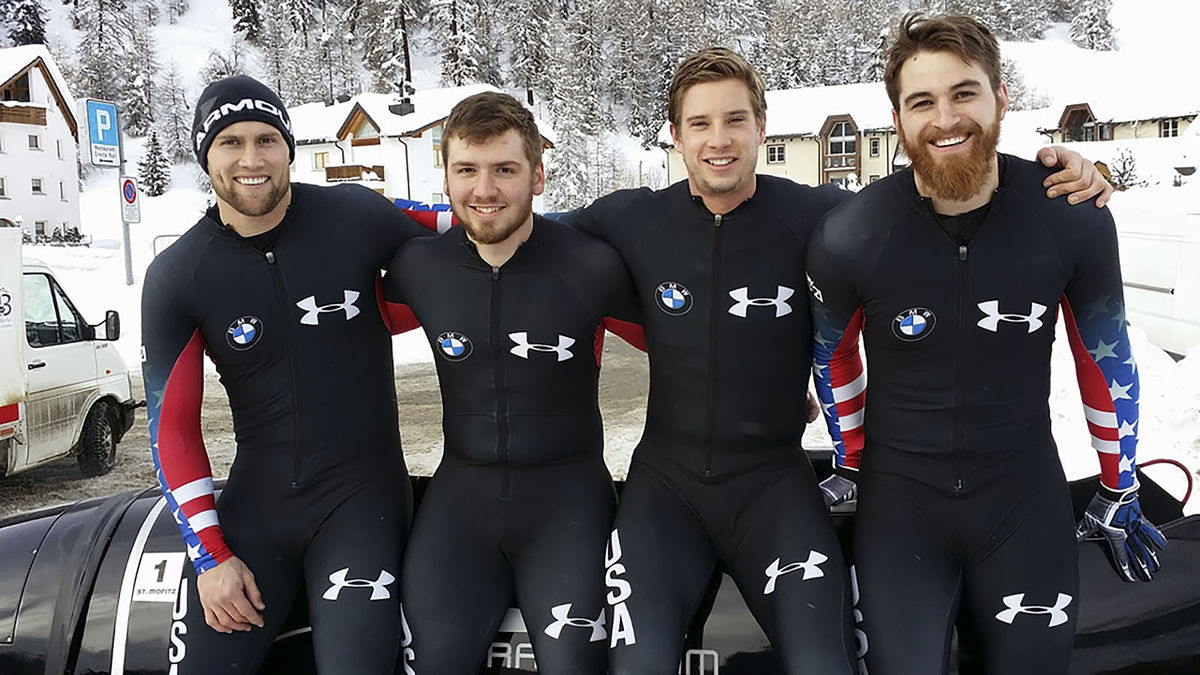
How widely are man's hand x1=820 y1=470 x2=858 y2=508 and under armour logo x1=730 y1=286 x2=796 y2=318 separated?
0.68 m

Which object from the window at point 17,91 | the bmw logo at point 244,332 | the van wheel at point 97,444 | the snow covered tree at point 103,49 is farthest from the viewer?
the snow covered tree at point 103,49

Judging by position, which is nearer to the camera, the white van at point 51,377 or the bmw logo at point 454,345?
the bmw logo at point 454,345

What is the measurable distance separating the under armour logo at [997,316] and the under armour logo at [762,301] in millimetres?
627

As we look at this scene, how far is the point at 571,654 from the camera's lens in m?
2.75

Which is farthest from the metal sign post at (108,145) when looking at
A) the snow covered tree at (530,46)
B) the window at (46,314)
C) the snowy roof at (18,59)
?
the snow covered tree at (530,46)

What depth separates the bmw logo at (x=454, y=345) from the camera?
3191 millimetres

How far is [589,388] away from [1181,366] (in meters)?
5.84

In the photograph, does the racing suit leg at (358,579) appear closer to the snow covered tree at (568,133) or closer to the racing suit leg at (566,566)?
the racing suit leg at (566,566)

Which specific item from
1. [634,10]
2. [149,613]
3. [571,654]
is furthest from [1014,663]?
[634,10]

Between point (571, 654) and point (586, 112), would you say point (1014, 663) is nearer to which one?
point (571, 654)

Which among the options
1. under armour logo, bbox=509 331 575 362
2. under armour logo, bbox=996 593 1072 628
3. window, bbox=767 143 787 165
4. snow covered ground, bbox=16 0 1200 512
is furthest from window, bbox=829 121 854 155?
under armour logo, bbox=996 593 1072 628

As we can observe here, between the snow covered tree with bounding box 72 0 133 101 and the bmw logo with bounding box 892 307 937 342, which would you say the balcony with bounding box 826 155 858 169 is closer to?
the bmw logo with bounding box 892 307 937 342

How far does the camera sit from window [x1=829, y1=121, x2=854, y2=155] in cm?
4853

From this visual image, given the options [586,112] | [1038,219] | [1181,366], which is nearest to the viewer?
[1038,219]
